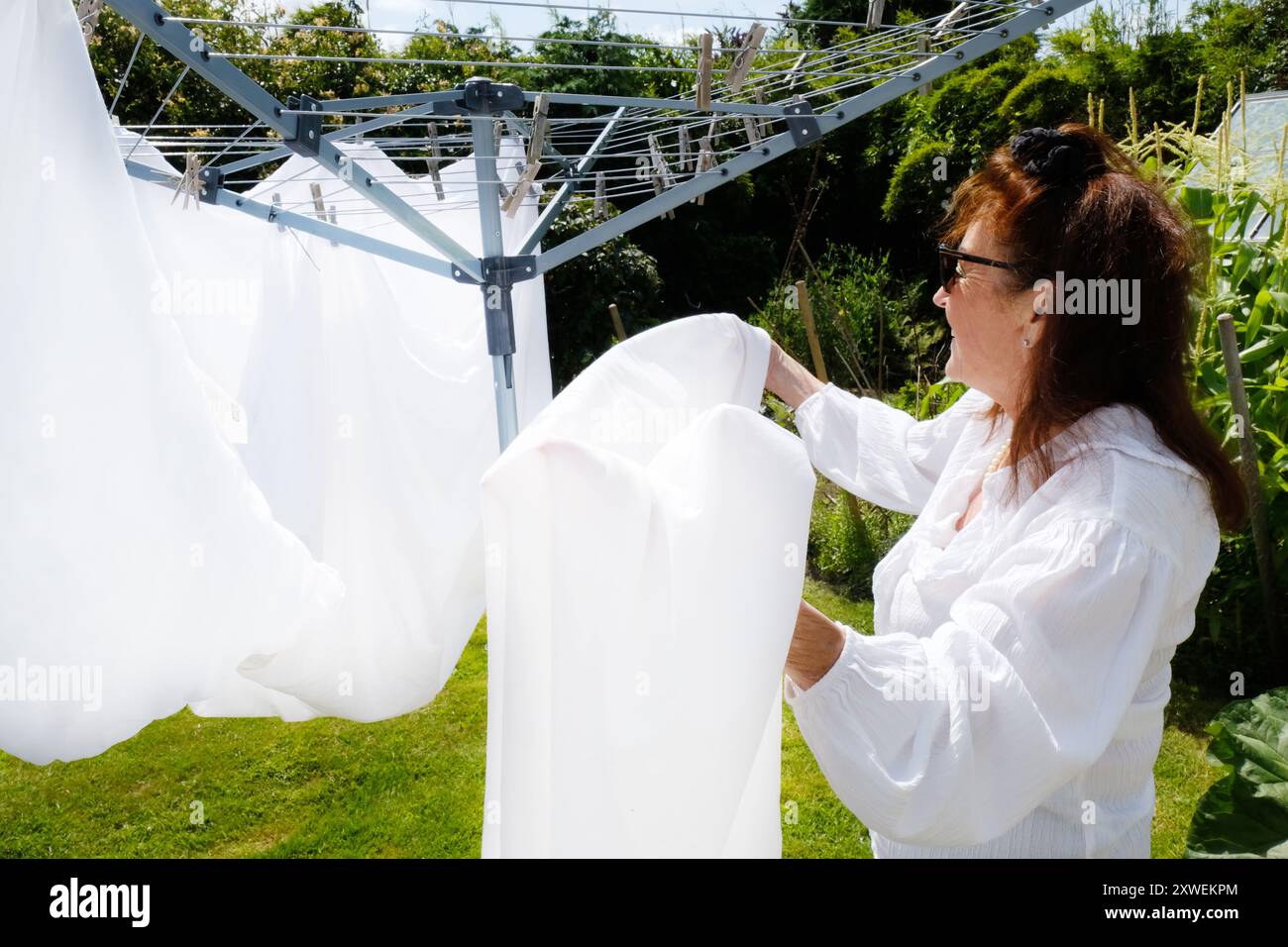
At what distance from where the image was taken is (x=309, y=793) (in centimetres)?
307

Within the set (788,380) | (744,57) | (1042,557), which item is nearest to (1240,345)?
(788,380)

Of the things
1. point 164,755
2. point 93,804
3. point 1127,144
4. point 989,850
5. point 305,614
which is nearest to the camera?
point 989,850

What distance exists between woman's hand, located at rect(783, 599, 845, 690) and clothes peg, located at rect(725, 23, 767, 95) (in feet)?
3.12

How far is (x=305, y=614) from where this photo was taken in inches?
59.7

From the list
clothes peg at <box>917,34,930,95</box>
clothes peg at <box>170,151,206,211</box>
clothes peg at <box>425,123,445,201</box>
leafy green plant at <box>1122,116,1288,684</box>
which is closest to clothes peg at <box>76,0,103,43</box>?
clothes peg at <box>170,151,206,211</box>

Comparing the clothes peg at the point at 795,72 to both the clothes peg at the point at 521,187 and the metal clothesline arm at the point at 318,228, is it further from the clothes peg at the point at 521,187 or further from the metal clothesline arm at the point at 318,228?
the metal clothesline arm at the point at 318,228

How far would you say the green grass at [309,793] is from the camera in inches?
110

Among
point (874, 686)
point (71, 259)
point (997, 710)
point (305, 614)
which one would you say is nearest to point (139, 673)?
point (305, 614)

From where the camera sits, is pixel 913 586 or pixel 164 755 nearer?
pixel 913 586

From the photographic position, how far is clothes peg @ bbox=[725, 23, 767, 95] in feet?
4.88

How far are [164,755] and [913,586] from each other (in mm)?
2953

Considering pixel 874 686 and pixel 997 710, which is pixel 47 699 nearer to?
pixel 874 686

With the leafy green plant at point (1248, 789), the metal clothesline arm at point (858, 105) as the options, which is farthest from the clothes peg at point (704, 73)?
the leafy green plant at point (1248, 789)

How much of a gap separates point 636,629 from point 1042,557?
1.36 feet
